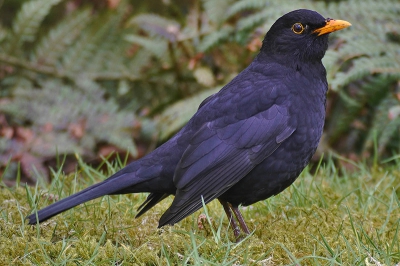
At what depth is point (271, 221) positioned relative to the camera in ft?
12.3

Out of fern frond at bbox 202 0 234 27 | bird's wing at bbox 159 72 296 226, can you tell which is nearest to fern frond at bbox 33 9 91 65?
fern frond at bbox 202 0 234 27

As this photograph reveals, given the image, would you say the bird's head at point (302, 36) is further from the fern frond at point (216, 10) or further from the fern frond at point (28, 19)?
the fern frond at point (28, 19)

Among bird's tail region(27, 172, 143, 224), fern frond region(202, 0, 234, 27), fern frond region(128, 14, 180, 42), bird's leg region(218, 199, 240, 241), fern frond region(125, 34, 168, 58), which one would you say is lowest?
bird's leg region(218, 199, 240, 241)

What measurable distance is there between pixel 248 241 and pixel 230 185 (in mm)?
349

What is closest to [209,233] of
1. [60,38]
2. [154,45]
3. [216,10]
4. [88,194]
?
[88,194]

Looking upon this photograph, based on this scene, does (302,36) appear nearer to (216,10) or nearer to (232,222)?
(232,222)

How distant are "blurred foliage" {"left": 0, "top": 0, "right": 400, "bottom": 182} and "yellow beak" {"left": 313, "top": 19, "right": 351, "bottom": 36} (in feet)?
4.06

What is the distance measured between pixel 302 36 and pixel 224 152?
98cm

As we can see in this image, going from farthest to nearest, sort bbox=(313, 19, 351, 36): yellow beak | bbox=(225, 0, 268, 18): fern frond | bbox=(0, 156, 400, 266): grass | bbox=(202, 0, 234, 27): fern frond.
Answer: bbox=(202, 0, 234, 27): fern frond → bbox=(225, 0, 268, 18): fern frond → bbox=(313, 19, 351, 36): yellow beak → bbox=(0, 156, 400, 266): grass

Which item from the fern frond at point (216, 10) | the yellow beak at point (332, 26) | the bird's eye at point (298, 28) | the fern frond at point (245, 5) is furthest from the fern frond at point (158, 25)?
the yellow beak at point (332, 26)

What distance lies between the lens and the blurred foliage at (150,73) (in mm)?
5574

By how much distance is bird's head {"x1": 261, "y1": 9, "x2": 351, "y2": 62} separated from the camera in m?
3.94

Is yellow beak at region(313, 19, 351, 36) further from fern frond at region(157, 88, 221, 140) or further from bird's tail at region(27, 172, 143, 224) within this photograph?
fern frond at region(157, 88, 221, 140)

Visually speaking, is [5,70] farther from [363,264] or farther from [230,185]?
[363,264]
